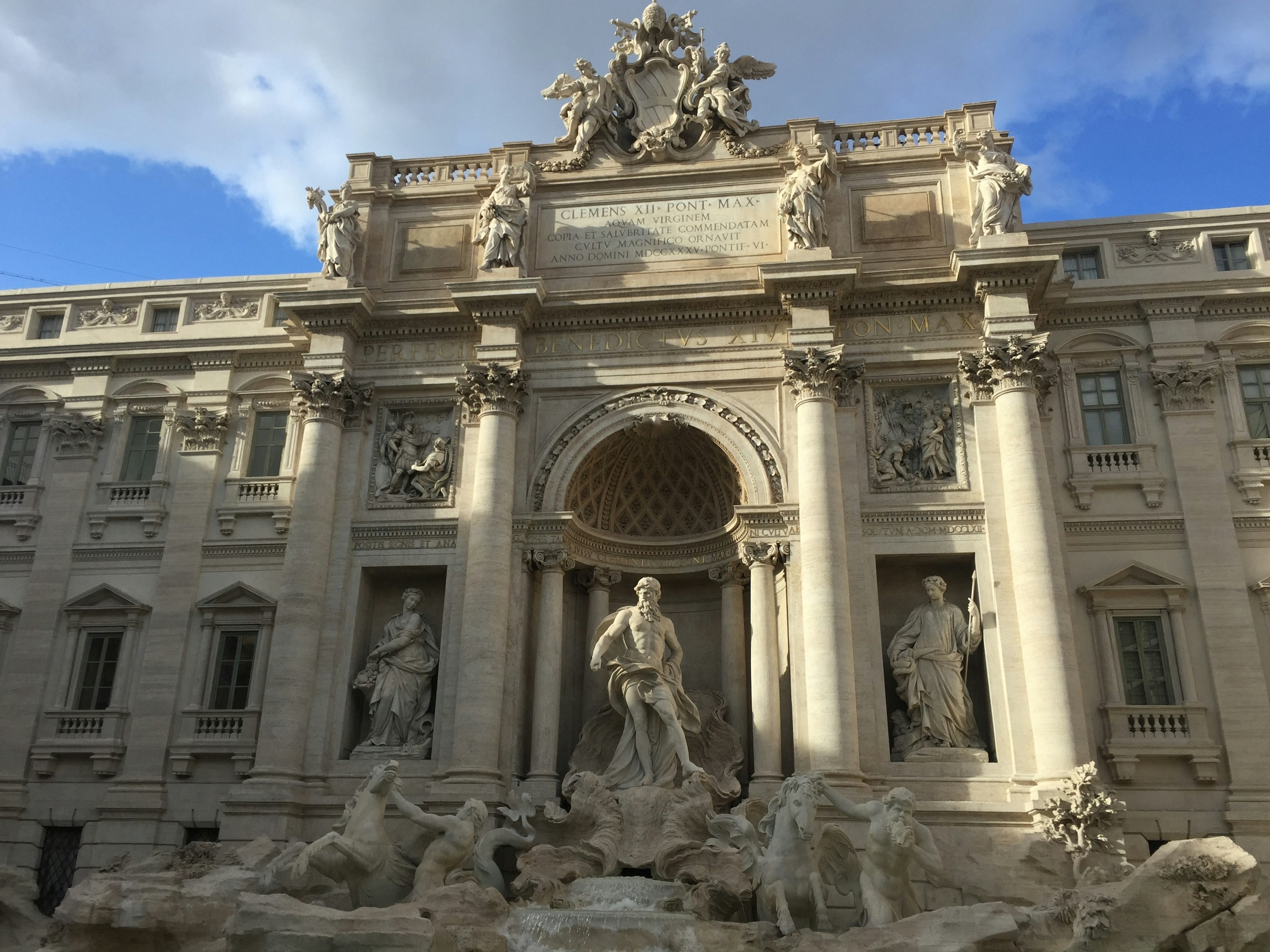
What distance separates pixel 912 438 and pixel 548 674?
7906 mm

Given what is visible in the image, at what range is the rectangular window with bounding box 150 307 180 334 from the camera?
25375 mm

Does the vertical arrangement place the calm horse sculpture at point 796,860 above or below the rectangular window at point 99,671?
below

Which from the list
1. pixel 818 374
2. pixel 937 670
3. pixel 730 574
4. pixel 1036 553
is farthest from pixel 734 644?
pixel 1036 553

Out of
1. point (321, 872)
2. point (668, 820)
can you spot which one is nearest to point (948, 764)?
point (668, 820)

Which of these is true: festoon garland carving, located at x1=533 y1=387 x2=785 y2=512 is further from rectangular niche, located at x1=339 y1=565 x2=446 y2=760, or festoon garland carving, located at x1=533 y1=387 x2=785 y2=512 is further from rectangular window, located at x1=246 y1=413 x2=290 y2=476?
rectangular window, located at x1=246 y1=413 x2=290 y2=476

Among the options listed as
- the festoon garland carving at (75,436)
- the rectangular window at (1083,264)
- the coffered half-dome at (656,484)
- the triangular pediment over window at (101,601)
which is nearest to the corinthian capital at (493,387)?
the coffered half-dome at (656,484)

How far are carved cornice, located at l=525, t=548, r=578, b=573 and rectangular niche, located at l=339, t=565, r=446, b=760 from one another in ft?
6.17

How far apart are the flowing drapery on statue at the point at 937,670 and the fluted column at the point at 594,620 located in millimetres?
5302

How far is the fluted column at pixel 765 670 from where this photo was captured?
61.5 feet

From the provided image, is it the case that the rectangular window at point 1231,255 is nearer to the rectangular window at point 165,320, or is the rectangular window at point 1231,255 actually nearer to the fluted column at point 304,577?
the fluted column at point 304,577

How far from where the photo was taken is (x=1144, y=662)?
64.6 feet

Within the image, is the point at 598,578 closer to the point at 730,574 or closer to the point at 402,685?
the point at 730,574

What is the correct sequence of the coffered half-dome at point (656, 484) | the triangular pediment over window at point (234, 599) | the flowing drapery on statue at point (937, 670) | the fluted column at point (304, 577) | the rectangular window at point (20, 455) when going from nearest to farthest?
the flowing drapery on statue at point (937, 670)
the fluted column at point (304, 577)
the coffered half-dome at point (656, 484)
the triangular pediment over window at point (234, 599)
the rectangular window at point (20, 455)

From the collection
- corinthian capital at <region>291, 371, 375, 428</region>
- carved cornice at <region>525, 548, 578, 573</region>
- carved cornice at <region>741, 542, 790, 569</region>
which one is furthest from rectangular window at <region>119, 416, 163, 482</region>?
carved cornice at <region>741, 542, 790, 569</region>
